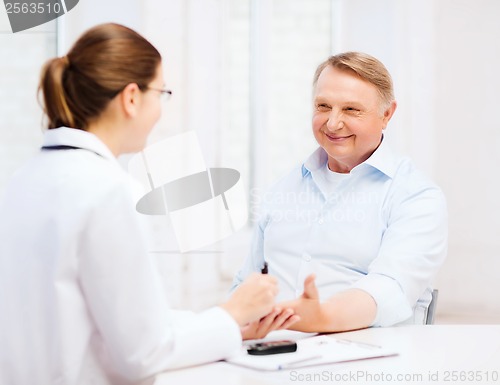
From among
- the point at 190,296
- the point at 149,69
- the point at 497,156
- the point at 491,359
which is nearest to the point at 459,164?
the point at 497,156

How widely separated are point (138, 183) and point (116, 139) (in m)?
1.80

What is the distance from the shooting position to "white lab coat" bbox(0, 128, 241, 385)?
3.86 feet

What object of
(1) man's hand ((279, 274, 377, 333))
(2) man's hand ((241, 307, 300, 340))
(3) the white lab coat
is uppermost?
(3) the white lab coat

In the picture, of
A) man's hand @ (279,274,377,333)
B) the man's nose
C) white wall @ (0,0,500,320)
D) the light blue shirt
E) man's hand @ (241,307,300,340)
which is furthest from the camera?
white wall @ (0,0,500,320)

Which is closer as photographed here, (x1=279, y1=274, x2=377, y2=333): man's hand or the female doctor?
the female doctor

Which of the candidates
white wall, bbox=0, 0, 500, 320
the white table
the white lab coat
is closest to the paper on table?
the white table

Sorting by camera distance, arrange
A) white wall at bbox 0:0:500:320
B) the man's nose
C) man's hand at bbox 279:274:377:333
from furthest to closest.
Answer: white wall at bbox 0:0:500:320, the man's nose, man's hand at bbox 279:274:377:333

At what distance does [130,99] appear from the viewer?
134cm

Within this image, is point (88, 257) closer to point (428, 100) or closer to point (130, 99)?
point (130, 99)

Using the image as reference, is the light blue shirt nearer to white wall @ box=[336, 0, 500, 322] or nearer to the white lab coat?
the white lab coat

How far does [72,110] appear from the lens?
1.33m

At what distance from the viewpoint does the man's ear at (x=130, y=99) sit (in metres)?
1.33

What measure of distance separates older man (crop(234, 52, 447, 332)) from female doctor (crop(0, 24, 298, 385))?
2.40 ft

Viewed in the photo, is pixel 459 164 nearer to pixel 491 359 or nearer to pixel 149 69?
pixel 491 359
